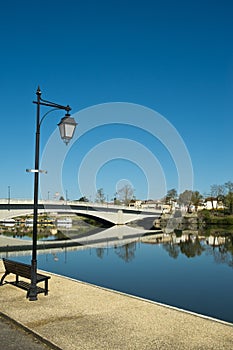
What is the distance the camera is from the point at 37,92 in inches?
374

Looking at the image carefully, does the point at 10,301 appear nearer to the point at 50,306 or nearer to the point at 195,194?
the point at 50,306

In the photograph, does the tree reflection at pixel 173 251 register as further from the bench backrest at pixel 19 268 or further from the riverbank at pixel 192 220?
the riverbank at pixel 192 220

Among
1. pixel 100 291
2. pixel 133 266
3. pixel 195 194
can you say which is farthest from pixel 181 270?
pixel 195 194

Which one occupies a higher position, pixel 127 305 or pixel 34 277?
pixel 34 277

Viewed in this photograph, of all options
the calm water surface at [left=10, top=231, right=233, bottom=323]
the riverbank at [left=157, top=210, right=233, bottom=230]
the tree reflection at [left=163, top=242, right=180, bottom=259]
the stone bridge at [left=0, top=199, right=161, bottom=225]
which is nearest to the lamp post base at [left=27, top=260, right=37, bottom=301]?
the calm water surface at [left=10, top=231, right=233, bottom=323]

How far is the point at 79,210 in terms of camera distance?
5312 cm

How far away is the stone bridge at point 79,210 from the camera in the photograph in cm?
4266

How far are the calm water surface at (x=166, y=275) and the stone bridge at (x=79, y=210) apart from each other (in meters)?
18.2

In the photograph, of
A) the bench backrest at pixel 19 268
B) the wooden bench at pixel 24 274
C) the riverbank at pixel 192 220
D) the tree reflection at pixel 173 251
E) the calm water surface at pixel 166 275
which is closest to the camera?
the wooden bench at pixel 24 274

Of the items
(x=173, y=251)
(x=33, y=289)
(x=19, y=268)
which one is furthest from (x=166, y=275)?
(x=173, y=251)

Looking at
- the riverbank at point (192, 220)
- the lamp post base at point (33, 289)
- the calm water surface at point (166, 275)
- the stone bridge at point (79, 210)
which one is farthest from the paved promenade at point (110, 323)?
the riverbank at point (192, 220)

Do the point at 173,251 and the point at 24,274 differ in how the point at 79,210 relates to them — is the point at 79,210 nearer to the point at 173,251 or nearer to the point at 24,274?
the point at 173,251

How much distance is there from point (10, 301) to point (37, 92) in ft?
18.7

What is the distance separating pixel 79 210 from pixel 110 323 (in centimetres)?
4659
